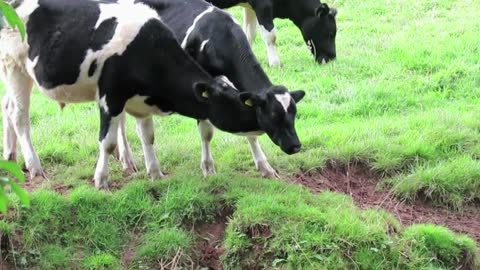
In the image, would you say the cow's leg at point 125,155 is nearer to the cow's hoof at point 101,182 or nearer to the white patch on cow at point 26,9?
the cow's hoof at point 101,182

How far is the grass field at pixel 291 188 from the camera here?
6539 mm

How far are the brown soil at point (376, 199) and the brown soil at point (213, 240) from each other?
41.6 inches

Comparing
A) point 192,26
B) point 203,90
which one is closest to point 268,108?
point 203,90

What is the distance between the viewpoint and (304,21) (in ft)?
42.3

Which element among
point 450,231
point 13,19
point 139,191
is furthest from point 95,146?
point 13,19

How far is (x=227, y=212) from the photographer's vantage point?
7.05m

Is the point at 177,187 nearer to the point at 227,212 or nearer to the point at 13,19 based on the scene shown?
the point at 227,212

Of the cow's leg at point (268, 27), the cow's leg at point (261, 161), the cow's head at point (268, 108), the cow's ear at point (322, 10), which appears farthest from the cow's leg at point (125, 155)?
the cow's ear at point (322, 10)

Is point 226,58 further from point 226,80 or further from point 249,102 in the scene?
point 249,102

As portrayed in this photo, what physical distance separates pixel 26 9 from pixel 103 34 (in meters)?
0.92

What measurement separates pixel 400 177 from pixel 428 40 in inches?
213

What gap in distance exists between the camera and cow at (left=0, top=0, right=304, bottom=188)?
6.83 meters

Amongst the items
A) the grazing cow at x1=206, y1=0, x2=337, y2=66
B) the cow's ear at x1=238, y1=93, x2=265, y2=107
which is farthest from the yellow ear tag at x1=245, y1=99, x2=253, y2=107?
the grazing cow at x1=206, y1=0, x2=337, y2=66

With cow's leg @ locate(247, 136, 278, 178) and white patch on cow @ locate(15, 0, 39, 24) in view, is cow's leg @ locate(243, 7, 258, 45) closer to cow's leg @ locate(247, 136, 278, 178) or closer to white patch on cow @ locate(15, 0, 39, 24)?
cow's leg @ locate(247, 136, 278, 178)
